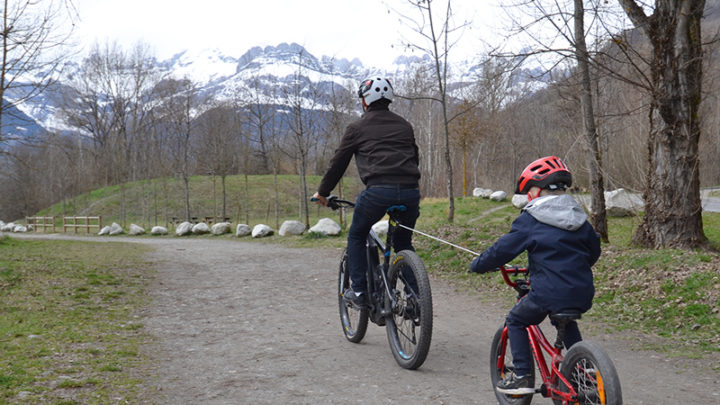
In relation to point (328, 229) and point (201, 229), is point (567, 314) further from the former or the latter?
point (201, 229)

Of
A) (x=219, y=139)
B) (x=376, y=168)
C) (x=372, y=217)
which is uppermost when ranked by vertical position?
(x=219, y=139)

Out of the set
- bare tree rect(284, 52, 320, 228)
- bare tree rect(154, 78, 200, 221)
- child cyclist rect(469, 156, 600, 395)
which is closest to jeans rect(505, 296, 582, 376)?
child cyclist rect(469, 156, 600, 395)

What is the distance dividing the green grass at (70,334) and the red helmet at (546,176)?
122 inches

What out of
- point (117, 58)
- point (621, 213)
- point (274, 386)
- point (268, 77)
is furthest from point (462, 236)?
point (117, 58)

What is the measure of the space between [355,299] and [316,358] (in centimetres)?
63

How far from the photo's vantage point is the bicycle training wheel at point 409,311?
4.09 m

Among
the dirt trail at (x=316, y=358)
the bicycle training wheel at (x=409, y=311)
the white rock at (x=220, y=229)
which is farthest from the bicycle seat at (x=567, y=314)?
the white rock at (x=220, y=229)

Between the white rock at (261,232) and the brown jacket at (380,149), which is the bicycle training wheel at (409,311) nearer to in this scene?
the brown jacket at (380,149)

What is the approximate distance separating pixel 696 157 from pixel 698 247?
4.87 ft

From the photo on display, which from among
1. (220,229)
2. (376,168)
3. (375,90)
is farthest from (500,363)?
(220,229)

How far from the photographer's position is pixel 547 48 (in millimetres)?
9492

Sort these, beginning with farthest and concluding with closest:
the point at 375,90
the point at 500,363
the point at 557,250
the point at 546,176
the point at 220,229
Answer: the point at 220,229, the point at 375,90, the point at 500,363, the point at 546,176, the point at 557,250

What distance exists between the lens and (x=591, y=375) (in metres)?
2.68

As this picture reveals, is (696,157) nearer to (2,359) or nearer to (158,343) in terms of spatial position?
(158,343)
